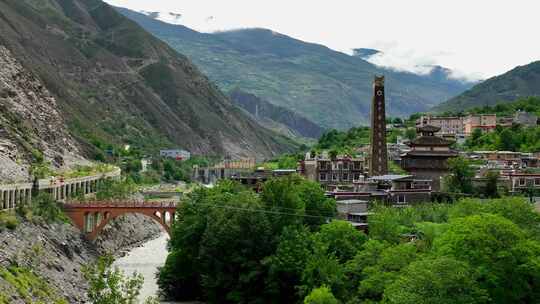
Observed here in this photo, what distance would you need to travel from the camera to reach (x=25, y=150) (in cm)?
11369

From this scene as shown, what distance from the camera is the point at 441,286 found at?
45.1m

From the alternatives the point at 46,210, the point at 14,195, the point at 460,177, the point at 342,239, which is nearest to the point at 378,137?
the point at 460,177

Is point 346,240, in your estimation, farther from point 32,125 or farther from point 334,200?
point 32,125

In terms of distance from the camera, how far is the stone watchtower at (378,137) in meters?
99.1

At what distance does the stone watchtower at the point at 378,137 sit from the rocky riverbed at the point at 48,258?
30563 millimetres

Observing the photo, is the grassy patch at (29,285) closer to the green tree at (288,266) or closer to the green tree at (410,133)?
the green tree at (288,266)

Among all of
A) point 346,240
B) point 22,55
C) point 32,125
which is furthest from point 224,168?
point 346,240

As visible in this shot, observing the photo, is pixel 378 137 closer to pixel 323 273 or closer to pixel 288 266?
pixel 288 266

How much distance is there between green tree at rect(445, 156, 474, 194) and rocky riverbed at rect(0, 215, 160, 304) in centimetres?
3658

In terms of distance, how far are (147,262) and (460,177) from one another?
33.0 metres

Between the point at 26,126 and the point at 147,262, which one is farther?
the point at 26,126

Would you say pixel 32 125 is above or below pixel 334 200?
above

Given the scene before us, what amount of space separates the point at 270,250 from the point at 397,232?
386 inches

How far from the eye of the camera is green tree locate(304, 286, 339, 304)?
51469 mm
